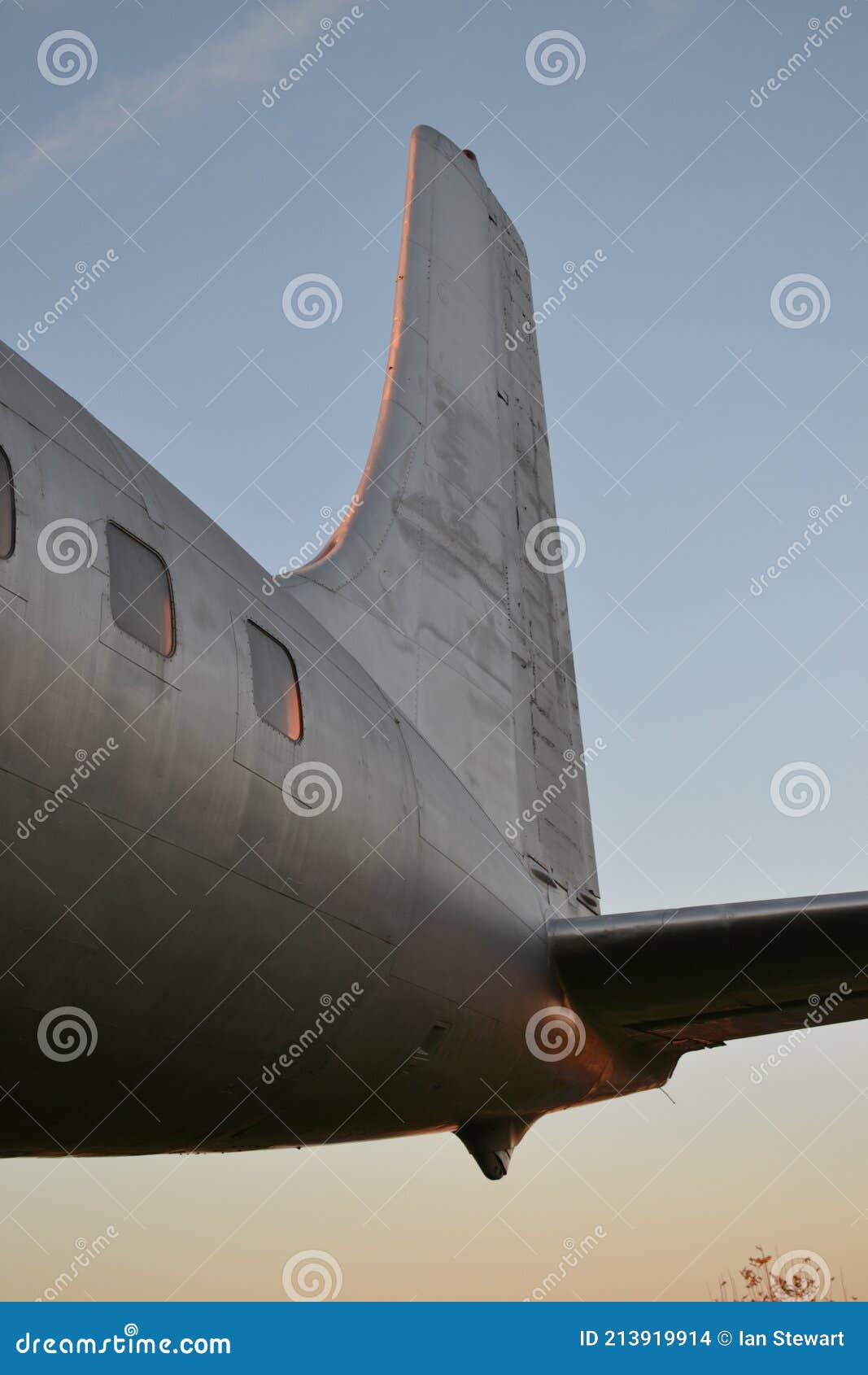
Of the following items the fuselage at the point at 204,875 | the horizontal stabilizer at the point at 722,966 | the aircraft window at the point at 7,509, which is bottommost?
the fuselage at the point at 204,875

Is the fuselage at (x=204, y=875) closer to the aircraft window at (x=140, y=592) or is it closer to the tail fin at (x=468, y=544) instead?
the aircraft window at (x=140, y=592)

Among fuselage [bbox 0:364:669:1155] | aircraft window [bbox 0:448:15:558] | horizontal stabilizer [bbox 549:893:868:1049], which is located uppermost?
horizontal stabilizer [bbox 549:893:868:1049]

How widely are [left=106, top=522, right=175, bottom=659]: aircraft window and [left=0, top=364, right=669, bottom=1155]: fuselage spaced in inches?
2.3

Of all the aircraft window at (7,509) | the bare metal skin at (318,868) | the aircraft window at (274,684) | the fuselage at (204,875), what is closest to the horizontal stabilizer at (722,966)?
the bare metal skin at (318,868)

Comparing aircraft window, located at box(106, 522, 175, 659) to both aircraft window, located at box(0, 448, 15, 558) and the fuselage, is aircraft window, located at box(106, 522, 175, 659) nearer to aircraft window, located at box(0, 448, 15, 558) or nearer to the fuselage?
the fuselage

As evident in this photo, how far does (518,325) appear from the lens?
1214cm

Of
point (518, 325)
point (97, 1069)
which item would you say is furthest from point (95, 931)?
point (518, 325)

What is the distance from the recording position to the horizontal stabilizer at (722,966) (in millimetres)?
5887

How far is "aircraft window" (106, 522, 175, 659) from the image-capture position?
4312 millimetres

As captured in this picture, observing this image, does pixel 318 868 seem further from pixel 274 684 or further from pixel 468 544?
pixel 468 544

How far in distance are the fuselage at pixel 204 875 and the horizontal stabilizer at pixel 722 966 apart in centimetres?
41

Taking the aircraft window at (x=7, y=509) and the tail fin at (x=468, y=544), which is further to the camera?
the tail fin at (x=468, y=544)

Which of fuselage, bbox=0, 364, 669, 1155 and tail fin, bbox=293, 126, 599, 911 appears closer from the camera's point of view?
fuselage, bbox=0, 364, 669, 1155

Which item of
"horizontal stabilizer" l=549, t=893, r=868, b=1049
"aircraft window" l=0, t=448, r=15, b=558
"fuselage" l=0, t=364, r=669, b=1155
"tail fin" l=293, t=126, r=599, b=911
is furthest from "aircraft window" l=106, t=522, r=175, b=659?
"horizontal stabilizer" l=549, t=893, r=868, b=1049
